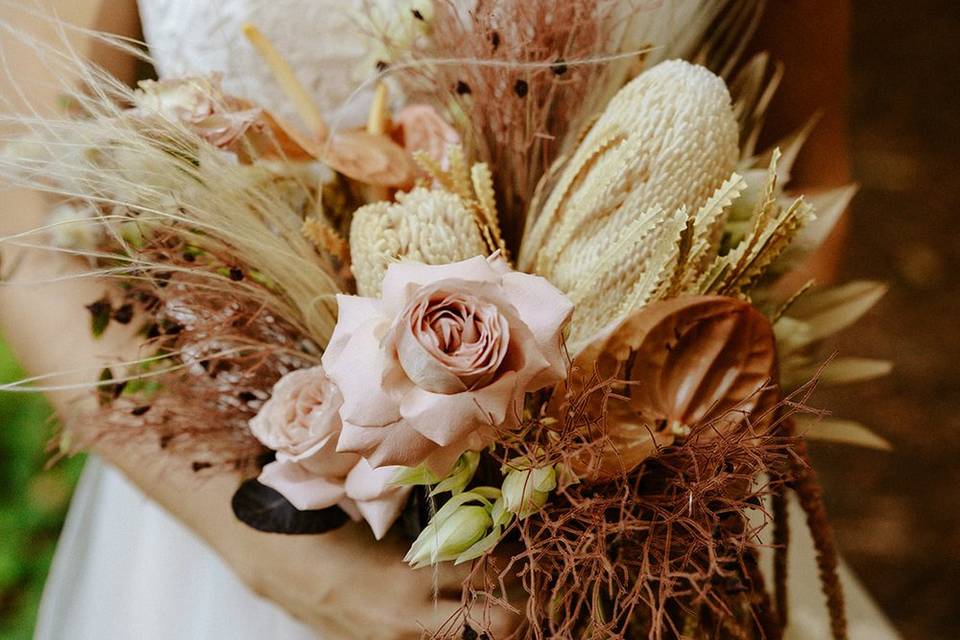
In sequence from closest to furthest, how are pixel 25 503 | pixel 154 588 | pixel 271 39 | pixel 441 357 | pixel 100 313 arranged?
1. pixel 441 357
2. pixel 100 313
3. pixel 271 39
4. pixel 154 588
5. pixel 25 503

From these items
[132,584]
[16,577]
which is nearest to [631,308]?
[132,584]

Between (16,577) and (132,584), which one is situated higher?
(132,584)

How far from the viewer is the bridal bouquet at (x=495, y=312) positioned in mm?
375

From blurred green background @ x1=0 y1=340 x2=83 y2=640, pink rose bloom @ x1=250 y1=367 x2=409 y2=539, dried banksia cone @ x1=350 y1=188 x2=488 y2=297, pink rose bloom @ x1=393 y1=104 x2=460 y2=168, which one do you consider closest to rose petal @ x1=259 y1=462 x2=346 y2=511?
pink rose bloom @ x1=250 y1=367 x2=409 y2=539

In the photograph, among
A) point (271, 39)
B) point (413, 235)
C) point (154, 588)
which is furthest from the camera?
point (154, 588)

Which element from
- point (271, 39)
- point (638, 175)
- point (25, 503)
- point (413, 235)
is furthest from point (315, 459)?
point (25, 503)

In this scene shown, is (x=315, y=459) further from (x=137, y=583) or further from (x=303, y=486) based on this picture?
(x=137, y=583)

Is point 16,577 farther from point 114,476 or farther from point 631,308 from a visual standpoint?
point 631,308

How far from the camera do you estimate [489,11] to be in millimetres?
481

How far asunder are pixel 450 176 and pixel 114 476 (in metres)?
0.64

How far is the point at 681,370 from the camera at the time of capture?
0.43m

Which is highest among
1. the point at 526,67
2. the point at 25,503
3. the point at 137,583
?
the point at 526,67

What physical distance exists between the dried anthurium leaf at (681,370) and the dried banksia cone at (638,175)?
0.03 metres

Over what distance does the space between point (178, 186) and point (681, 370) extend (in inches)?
12.0
